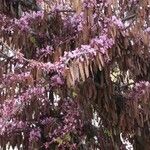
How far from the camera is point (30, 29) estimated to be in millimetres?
3346

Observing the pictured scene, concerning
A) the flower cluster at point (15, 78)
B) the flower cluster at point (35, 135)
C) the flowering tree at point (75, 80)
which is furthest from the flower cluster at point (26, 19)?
the flower cluster at point (35, 135)

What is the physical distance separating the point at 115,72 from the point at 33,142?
1.01 m

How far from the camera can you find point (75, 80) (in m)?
2.93

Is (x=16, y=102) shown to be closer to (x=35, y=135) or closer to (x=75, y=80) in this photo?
(x=35, y=135)

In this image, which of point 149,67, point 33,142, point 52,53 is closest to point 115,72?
point 149,67

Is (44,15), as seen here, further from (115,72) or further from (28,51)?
(115,72)

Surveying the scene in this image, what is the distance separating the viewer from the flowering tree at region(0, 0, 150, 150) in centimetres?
293

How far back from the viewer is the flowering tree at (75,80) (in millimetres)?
2930

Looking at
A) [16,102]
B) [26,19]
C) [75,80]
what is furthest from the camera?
[26,19]

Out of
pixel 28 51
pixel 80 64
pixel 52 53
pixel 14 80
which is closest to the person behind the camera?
pixel 80 64

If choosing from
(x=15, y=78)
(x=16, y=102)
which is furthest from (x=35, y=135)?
(x=15, y=78)

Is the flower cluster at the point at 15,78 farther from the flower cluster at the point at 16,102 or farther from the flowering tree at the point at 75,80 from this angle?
the flower cluster at the point at 16,102

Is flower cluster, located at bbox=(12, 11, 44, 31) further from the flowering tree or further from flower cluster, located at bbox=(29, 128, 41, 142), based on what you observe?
flower cluster, located at bbox=(29, 128, 41, 142)

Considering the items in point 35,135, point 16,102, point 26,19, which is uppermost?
point 26,19
